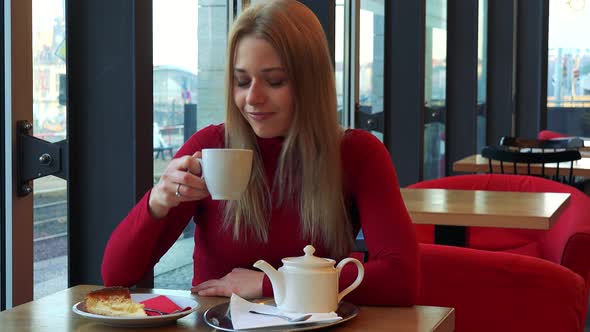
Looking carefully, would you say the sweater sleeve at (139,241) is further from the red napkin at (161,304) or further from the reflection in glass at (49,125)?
the reflection in glass at (49,125)

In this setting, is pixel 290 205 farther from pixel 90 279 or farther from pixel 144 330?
pixel 90 279

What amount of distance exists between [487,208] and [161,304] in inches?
65.3

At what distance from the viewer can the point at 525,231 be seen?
11.5 feet

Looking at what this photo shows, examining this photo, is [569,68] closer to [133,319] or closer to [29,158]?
[29,158]

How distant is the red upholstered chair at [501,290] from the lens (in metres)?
1.92

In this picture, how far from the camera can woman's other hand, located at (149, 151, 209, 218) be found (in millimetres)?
1518

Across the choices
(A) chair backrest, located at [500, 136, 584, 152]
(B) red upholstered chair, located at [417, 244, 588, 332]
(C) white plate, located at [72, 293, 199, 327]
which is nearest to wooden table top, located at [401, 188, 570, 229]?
(B) red upholstered chair, located at [417, 244, 588, 332]

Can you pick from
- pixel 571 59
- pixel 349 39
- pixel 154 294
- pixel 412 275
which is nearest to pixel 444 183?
pixel 349 39

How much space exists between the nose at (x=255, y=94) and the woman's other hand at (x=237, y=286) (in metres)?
0.35

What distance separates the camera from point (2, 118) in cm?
212

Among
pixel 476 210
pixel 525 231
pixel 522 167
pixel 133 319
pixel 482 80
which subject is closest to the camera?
pixel 133 319

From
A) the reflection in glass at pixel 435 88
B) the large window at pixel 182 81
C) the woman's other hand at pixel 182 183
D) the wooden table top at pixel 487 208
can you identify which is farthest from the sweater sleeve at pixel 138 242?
the reflection in glass at pixel 435 88

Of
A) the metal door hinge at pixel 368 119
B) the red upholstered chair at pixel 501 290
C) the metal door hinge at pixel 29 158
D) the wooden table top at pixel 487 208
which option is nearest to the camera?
the red upholstered chair at pixel 501 290

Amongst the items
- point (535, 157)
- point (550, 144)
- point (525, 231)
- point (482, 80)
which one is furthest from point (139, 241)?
point (482, 80)
